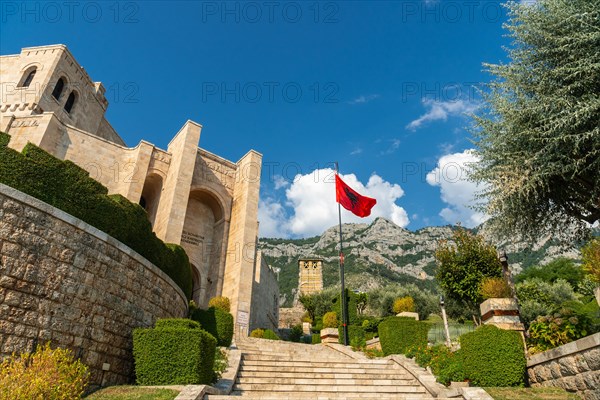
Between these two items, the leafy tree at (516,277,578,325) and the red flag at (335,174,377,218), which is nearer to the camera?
the red flag at (335,174,377,218)

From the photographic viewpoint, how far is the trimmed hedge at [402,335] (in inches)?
523

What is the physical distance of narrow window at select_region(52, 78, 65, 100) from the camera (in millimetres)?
23653

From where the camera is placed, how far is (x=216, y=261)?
23578mm

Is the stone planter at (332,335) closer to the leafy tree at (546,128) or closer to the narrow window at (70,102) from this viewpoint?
the leafy tree at (546,128)

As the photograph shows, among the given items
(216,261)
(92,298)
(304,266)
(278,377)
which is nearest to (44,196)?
(92,298)

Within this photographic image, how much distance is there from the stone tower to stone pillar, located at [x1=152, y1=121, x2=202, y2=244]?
32944mm

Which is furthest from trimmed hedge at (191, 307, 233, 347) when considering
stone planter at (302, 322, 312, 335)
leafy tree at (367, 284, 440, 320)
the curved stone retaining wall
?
leafy tree at (367, 284, 440, 320)

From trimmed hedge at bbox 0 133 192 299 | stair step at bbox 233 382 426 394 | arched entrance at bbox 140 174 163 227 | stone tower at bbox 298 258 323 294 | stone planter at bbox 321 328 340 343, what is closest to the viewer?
trimmed hedge at bbox 0 133 192 299

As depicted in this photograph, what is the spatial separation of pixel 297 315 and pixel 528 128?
41.0m

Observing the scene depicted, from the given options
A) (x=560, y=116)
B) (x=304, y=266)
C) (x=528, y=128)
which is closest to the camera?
(x=560, y=116)

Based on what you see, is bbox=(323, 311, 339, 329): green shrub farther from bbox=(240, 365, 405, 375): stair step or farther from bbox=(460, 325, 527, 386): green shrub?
bbox=(460, 325, 527, 386): green shrub

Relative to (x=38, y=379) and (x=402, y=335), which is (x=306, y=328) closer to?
(x=402, y=335)

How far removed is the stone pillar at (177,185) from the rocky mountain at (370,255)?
164ft

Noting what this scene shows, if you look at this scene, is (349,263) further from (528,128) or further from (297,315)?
(528,128)
